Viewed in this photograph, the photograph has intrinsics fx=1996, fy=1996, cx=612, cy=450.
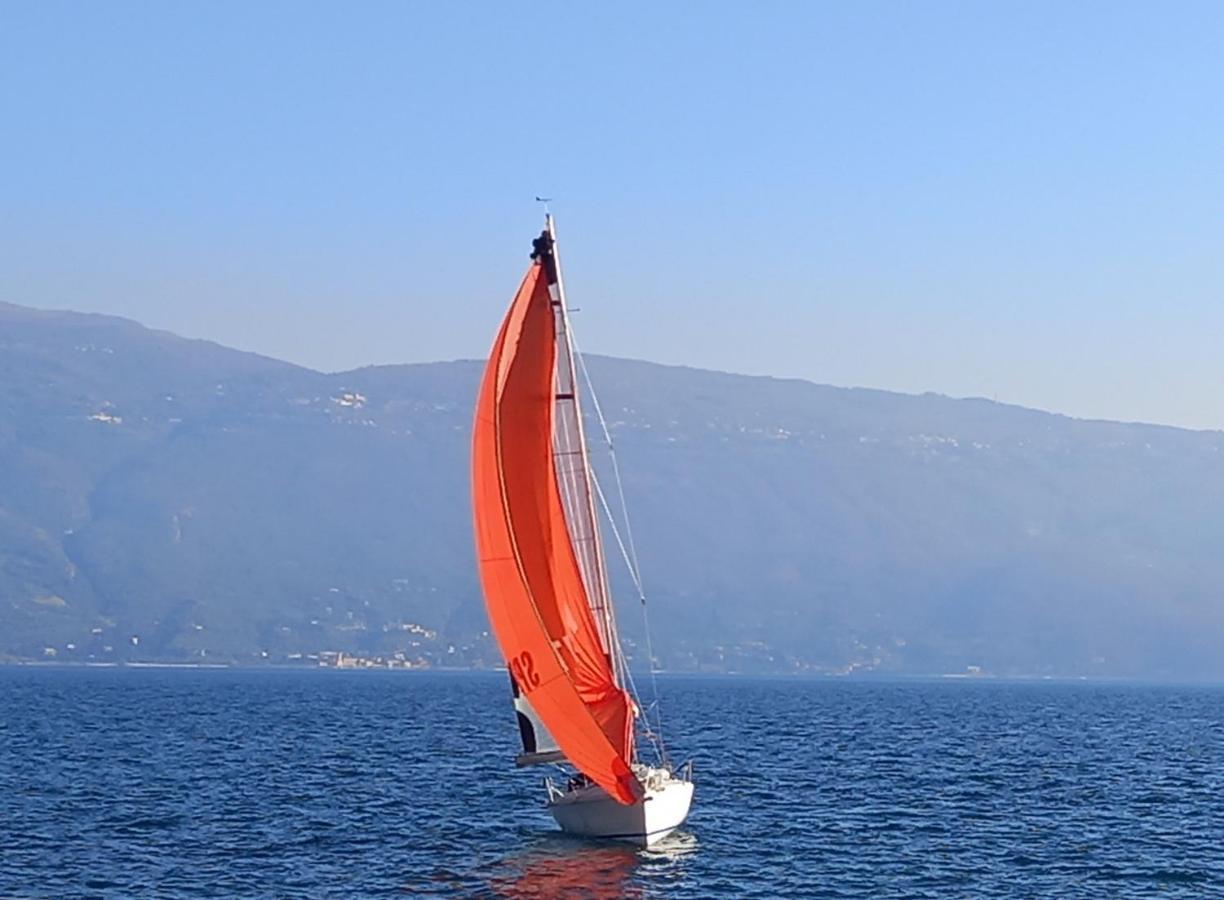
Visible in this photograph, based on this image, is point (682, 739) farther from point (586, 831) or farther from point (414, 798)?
point (586, 831)

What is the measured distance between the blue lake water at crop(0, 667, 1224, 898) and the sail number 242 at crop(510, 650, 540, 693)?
196 inches

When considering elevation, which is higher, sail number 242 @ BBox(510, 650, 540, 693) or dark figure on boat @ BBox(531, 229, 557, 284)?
dark figure on boat @ BBox(531, 229, 557, 284)

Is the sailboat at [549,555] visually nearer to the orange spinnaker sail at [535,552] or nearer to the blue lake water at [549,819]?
the orange spinnaker sail at [535,552]

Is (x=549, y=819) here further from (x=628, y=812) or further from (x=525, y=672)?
(x=525, y=672)

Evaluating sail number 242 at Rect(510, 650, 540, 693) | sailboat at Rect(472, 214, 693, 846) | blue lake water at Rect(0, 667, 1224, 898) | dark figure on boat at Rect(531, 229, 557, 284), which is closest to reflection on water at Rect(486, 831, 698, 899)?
blue lake water at Rect(0, 667, 1224, 898)

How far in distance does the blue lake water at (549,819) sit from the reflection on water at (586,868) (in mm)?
128

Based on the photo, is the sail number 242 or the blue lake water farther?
the sail number 242

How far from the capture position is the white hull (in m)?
57.1

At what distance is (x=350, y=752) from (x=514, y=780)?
20.5 metres

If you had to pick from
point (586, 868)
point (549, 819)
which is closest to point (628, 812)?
point (586, 868)

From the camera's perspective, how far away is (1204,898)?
175 feet

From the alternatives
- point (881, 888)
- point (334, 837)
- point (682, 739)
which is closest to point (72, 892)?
point (334, 837)

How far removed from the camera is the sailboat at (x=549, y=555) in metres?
55.2

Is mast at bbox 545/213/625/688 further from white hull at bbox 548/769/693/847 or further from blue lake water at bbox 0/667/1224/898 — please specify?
blue lake water at bbox 0/667/1224/898
